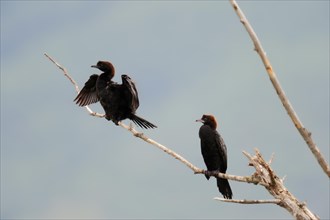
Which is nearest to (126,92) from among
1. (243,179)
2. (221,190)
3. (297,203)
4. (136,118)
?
(136,118)

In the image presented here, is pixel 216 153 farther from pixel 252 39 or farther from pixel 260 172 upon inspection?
pixel 252 39

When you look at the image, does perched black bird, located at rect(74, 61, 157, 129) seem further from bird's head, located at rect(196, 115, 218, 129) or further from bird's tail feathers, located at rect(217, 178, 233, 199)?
bird's tail feathers, located at rect(217, 178, 233, 199)

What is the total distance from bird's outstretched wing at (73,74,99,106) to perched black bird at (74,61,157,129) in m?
0.62

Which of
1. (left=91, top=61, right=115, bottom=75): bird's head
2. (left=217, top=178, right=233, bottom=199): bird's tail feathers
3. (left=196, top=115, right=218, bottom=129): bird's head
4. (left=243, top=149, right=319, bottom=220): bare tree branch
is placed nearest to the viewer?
(left=243, top=149, right=319, bottom=220): bare tree branch

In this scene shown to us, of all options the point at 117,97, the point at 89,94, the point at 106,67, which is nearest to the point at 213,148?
the point at 117,97

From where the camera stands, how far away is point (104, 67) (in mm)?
8195

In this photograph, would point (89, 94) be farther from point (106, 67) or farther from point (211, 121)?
point (211, 121)

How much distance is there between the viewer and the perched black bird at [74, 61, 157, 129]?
750cm

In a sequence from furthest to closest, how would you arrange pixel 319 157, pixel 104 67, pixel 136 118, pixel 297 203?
pixel 104 67
pixel 136 118
pixel 297 203
pixel 319 157

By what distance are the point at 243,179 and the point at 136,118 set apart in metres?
2.56

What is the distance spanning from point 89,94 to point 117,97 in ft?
4.16

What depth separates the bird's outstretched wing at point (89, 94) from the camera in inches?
348

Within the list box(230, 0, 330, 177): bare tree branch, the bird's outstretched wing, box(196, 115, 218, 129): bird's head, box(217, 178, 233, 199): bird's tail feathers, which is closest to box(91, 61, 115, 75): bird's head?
the bird's outstretched wing

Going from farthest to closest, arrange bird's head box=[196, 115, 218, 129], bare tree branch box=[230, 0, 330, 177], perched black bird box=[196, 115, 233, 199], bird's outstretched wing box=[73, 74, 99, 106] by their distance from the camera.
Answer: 1. bird's outstretched wing box=[73, 74, 99, 106]
2. bird's head box=[196, 115, 218, 129]
3. perched black bird box=[196, 115, 233, 199]
4. bare tree branch box=[230, 0, 330, 177]
